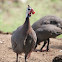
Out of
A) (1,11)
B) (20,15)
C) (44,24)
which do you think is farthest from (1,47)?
(1,11)

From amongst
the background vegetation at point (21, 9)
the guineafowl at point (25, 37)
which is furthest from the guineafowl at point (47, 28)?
the background vegetation at point (21, 9)

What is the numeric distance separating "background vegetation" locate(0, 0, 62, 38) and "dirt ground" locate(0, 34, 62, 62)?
3.08 metres

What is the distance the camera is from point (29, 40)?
6.01 meters

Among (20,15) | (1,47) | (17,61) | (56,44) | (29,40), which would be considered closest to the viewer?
(29,40)

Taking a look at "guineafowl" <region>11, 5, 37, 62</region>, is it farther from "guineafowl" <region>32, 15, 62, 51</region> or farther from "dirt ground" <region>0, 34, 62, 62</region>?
"guineafowl" <region>32, 15, 62, 51</region>

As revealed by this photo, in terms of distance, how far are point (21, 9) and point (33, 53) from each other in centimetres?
672

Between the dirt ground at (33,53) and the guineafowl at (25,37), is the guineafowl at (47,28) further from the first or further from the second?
the guineafowl at (25,37)

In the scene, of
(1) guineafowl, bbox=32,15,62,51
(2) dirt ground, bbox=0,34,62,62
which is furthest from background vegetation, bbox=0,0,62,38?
(1) guineafowl, bbox=32,15,62,51

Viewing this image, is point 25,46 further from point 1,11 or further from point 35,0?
point 35,0

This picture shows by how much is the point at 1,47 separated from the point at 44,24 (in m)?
1.54

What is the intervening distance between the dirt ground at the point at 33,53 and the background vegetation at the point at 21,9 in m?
3.08

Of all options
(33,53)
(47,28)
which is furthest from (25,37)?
(47,28)

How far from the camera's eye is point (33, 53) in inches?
298

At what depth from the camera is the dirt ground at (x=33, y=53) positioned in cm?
685
